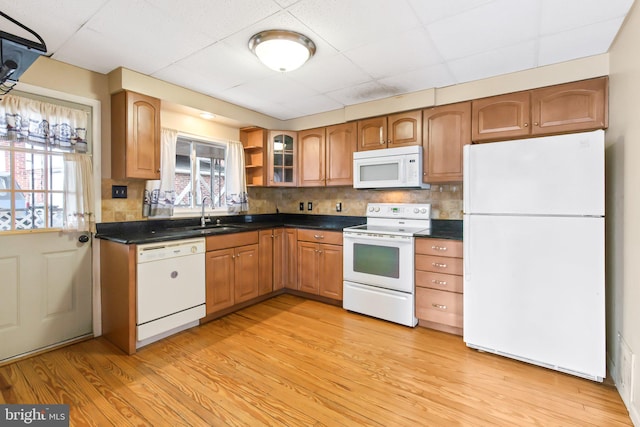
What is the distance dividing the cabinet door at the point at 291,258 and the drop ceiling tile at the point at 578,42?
9.50 feet

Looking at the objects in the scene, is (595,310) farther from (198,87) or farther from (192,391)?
(198,87)

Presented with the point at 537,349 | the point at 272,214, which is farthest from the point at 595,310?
the point at 272,214

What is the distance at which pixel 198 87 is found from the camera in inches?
122

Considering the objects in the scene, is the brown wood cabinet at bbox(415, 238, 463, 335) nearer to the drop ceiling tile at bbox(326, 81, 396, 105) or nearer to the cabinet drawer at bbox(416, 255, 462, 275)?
the cabinet drawer at bbox(416, 255, 462, 275)

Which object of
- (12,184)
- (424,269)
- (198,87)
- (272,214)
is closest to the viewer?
(12,184)

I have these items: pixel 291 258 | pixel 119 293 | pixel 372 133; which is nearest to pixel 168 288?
pixel 119 293

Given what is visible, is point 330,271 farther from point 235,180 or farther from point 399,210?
point 235,180

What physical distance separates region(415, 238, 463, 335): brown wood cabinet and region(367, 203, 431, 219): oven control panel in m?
0.56

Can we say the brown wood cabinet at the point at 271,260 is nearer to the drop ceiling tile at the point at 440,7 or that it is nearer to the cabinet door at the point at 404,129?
the cabinet door at the point at 404,129

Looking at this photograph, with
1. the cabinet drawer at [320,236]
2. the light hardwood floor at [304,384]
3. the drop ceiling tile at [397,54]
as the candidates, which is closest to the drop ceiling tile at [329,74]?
the drop ceiling tile at [397,54]

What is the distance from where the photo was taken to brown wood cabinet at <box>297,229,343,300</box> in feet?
11.5

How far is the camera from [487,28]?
79.6 inches

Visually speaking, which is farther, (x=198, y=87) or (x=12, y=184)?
(x=198, y=87)

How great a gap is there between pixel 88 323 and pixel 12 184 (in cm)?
128
